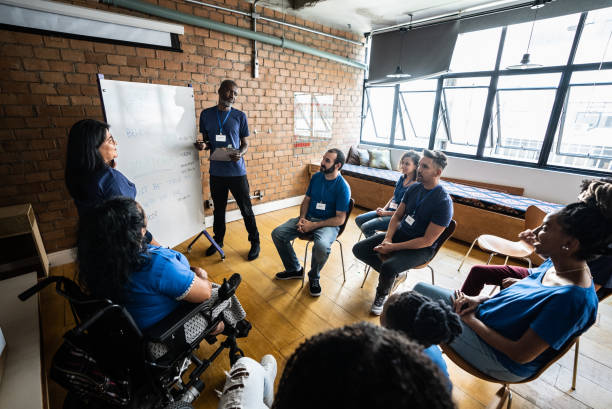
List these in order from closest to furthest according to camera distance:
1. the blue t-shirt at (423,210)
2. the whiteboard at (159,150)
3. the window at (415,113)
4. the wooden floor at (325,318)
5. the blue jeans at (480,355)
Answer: the blue jeans at (480,355), the wooden floor at (325,318), the blue t-shirt at (423,210), the whiteboard at (159,150), the window at (415,113)

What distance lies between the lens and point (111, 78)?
8.30ft

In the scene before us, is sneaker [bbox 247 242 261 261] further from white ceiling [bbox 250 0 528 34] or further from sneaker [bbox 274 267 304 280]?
white ceiling [bbox 250 0 528 34]

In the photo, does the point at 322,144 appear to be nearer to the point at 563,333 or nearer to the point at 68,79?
the point at 68,79

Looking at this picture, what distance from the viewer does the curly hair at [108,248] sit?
924mm

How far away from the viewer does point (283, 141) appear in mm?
4090

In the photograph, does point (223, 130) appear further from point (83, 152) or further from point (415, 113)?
point (415, 113)

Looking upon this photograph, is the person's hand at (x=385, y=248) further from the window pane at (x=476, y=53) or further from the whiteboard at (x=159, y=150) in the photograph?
the window pane at (x=476, y=53)

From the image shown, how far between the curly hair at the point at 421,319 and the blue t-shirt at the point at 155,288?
2.65ft

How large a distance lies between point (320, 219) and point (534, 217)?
1830mm

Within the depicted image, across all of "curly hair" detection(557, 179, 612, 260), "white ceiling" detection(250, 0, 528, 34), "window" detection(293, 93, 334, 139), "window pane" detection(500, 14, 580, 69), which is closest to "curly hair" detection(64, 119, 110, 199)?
"curly hair" detection(557, 179, 612, 260)

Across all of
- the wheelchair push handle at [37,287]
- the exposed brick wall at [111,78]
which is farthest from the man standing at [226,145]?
the wheelchair push handle at [37,287]

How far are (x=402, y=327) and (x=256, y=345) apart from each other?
48.5 inches

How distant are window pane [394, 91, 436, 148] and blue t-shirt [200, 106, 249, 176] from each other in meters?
3.40

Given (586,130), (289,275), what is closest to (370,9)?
(586,130)
